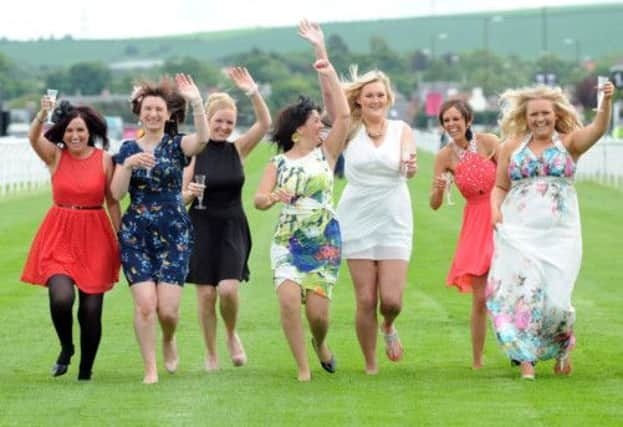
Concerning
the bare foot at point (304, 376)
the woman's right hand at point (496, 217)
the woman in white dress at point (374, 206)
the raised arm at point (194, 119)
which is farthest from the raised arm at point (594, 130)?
the raised arm at point (194, 119)

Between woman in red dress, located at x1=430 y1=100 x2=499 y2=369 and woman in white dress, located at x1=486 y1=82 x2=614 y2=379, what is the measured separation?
46 cm

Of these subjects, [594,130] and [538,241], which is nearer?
[594,130]

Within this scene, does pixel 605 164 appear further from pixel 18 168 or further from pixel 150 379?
pixel 150 379

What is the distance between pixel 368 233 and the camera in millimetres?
14492

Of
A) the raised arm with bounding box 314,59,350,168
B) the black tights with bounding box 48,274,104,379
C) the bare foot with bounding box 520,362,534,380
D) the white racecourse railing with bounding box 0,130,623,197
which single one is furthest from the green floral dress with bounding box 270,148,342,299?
the white racecourse railing with bounding box 0,130,623,197

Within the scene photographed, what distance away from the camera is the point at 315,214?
47.0ft

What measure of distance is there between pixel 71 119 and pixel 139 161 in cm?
70

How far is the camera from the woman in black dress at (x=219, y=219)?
1496 cm

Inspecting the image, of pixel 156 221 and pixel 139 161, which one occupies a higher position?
pixel 139 161

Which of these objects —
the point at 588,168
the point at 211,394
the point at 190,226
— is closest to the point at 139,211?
the point at 190,226

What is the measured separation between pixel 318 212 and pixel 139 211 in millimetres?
1166

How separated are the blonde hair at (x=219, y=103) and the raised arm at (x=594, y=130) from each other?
2.33 metres

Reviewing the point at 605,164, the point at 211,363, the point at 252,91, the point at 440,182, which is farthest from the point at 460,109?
the point at 605,164

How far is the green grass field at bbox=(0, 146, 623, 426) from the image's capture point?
1241 cm
